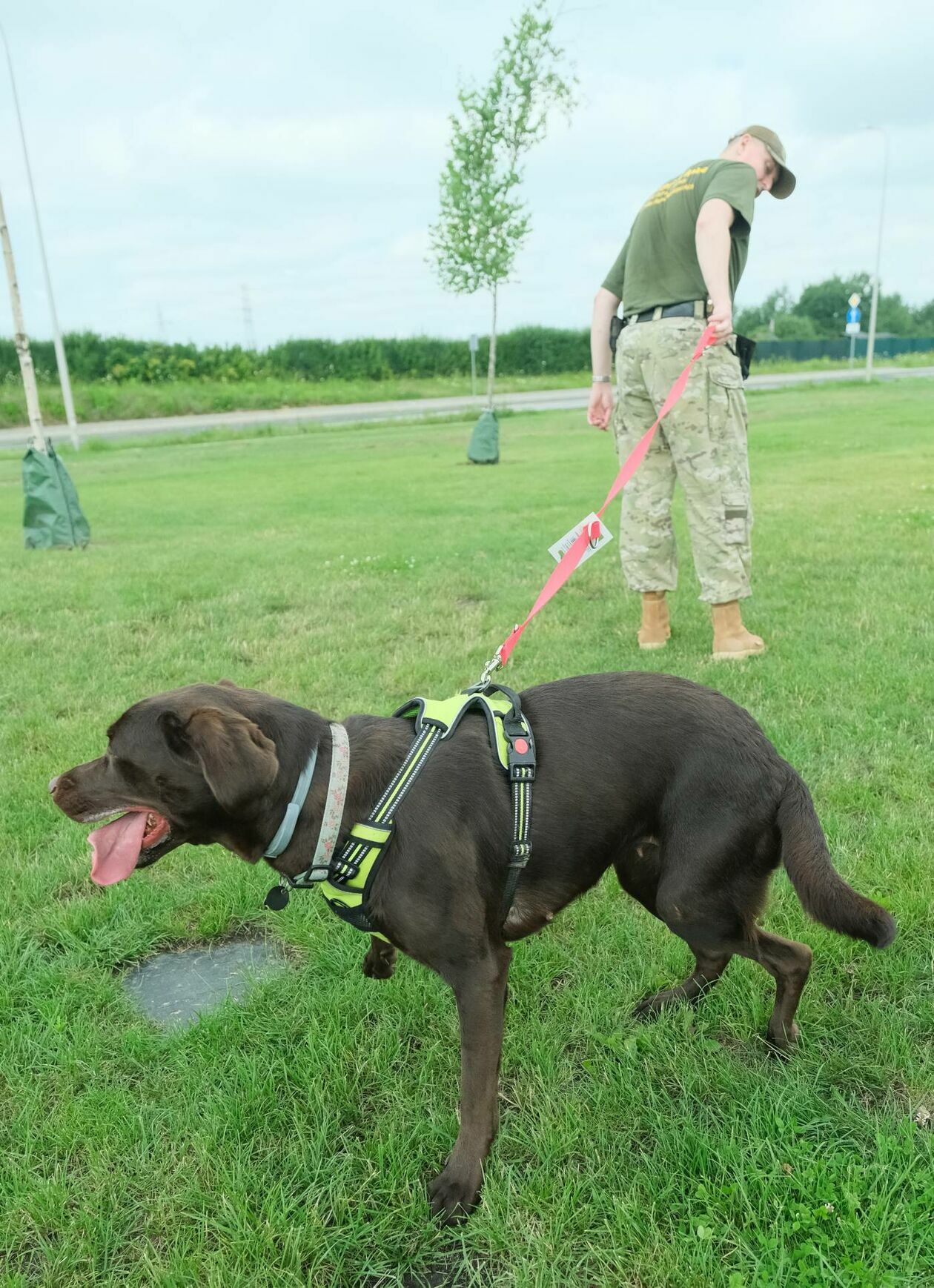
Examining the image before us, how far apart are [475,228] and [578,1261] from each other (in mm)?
22711

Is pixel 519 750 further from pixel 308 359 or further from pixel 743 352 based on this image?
pixel 308 359

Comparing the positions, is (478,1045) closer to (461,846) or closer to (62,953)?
(461,846)

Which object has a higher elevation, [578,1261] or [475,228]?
[475,228]

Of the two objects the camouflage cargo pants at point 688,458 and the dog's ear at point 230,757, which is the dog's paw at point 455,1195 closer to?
the dog's ear at point 230,757

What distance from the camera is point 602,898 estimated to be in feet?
9.84

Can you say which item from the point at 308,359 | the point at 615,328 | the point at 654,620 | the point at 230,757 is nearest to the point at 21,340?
the point at 615,328

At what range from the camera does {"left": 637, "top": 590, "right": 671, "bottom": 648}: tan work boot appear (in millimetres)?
5312

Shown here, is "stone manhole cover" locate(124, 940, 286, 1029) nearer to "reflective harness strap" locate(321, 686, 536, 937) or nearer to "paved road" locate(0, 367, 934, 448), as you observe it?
"reflective harness strap" locate(321, 686, 536, 937)

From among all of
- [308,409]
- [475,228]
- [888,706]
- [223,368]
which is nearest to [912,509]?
[888,706]

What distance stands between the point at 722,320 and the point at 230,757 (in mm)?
3616

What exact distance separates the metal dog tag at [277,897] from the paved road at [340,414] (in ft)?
89.8

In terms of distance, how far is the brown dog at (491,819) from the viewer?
207 centimetres

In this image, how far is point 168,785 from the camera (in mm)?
2182

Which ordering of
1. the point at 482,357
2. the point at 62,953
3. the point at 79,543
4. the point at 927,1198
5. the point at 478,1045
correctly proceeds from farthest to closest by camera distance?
the point at 482,357 < the point at 79,543 < the point at 62,953 < the point at 478,1045 < the point at 927,1198
